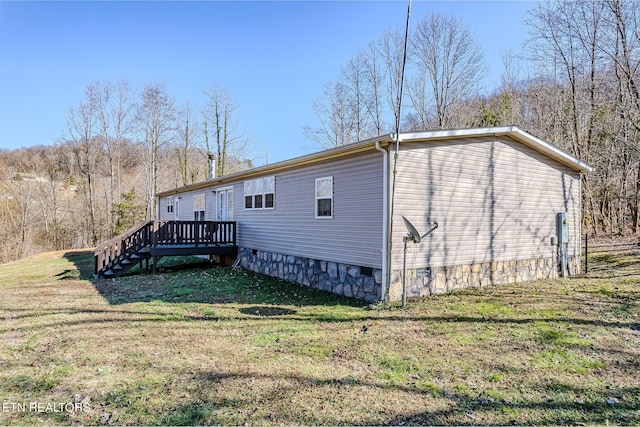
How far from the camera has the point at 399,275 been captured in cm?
698

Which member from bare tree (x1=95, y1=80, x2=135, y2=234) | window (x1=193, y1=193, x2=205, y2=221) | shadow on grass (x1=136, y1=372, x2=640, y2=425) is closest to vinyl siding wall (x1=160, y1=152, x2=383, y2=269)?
shadow on grass (x1=136, y1=372, x2=640, y2=425)

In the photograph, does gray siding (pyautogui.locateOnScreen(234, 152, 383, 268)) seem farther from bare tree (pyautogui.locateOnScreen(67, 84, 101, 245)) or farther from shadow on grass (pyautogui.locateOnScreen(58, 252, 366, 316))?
bare tree (pyautogui.locateOnScreen(67, 84, 101, 245))

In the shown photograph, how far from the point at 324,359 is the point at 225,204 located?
9.91 metres

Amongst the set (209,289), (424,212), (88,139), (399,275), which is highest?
(88,139)

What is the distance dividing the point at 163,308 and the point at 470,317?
5.56 metres

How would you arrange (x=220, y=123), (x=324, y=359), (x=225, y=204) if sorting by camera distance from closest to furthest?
(x=324, y=359), (x=225, y=204), (x=220, y=123)

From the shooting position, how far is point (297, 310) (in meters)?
6.69

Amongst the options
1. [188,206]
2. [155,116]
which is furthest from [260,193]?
[155,116]

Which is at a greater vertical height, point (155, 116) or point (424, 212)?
point (155, 116)

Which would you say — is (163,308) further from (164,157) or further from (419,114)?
(164,157)

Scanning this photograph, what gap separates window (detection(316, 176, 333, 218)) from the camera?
813 centimetres

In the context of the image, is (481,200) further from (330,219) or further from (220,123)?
(220,123)

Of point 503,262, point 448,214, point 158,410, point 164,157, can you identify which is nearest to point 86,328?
point 158,410

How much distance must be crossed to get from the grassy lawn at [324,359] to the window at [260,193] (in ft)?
12.1
